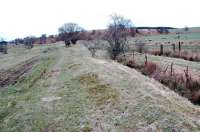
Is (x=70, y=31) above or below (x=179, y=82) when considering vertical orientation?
above

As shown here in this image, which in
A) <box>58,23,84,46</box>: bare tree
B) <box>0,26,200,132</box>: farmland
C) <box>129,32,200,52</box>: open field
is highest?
<box>58,23,84,46</box>: bare tree

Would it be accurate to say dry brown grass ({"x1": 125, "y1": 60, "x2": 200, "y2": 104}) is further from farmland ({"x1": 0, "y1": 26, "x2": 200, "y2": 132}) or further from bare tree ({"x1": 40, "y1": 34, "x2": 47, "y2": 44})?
bare tree ({"x1": 40, "y1": 34, "x2": 47, "y2": 44})

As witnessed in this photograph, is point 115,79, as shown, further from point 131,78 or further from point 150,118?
point 150,118

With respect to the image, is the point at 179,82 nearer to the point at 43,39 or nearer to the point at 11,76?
the point at 11,76

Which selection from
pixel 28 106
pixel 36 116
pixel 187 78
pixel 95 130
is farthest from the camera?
pixel 187 78

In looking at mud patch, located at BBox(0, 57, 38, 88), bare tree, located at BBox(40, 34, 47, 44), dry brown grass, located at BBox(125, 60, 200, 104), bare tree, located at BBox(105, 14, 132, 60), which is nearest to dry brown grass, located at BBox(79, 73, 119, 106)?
dry brown grass, located at BBox(125, 60, 200, 104)

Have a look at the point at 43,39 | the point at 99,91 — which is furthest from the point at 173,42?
the point at 43,39

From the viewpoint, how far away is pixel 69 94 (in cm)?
2039

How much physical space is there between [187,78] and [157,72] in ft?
15.1

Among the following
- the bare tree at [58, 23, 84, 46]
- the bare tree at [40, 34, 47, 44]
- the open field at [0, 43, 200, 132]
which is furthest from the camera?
the bare tree at [40, 34, 47, 44]

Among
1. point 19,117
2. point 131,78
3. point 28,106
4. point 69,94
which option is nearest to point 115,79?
point 131,78

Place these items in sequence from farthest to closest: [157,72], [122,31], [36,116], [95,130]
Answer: [122,31]
[157,72]
[36,116]
[95,130]

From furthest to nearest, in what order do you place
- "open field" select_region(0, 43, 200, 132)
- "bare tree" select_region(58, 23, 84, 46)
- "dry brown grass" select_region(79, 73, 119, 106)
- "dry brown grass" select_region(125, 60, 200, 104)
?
"bare tree" select_region(58, 23, 84, 46)
"dry brown grass" select_region(125, 60, 200, 104)
"dry brown grass" select_region(79, 73, 119, 106)
"open field" select_region(0, 43, 200, 132)

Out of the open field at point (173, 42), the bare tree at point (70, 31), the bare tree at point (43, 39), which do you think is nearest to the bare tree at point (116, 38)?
the open field at point (173, 42)
